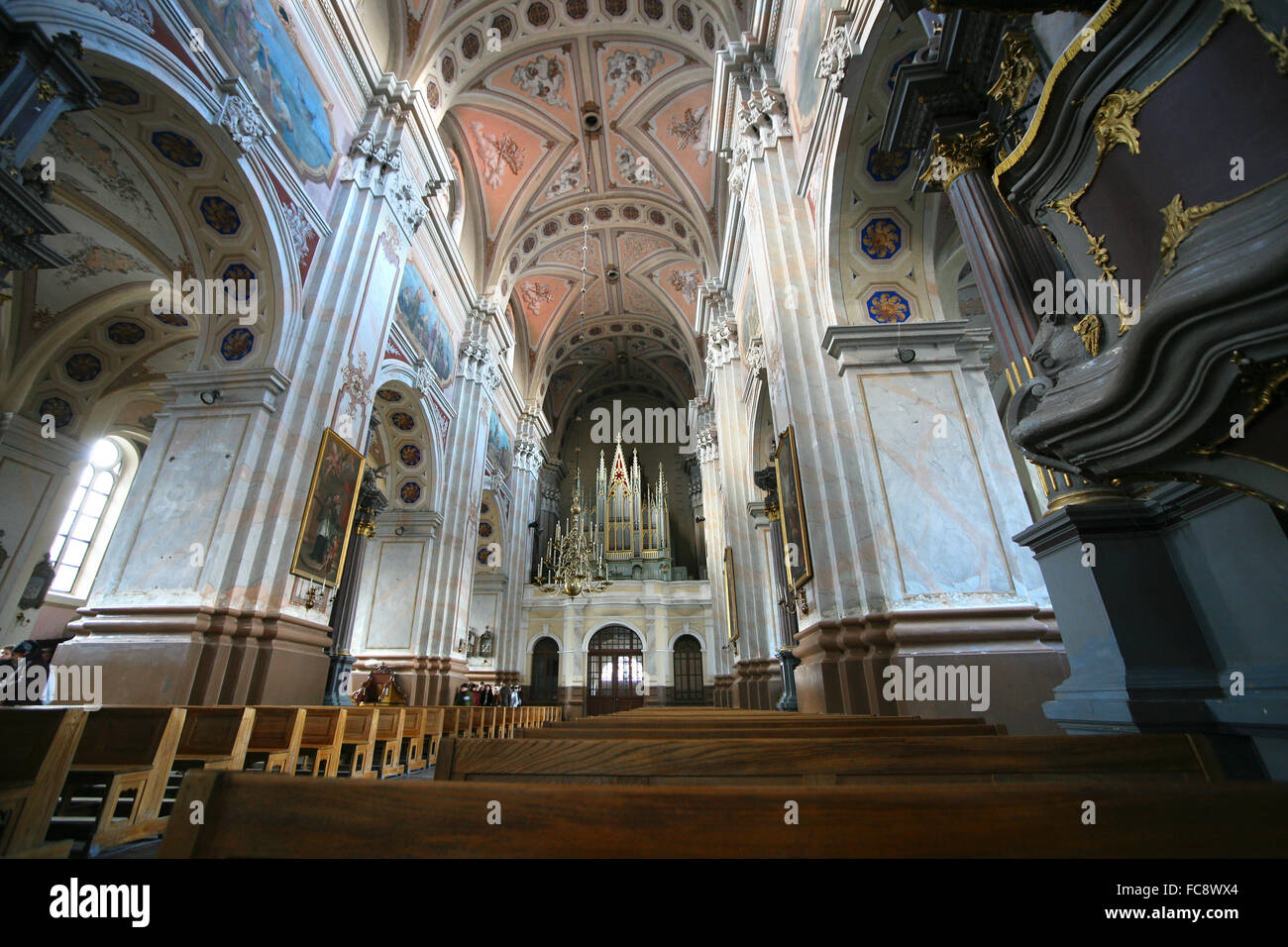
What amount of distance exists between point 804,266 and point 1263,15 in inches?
199

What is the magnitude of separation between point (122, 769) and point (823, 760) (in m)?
3.24

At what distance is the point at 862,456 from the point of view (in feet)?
16.8

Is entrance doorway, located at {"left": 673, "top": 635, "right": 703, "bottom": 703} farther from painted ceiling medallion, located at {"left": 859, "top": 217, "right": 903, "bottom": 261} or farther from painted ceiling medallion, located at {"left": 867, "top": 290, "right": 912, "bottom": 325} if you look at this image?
painted ceiling medallion, located at {"left": 859, "top": 217, "right": 903, "bottom": 261}

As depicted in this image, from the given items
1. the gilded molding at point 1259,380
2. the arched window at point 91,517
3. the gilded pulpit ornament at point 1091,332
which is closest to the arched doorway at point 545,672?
the arched window at point 91,517

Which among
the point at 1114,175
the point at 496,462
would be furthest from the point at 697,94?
the point at 1114,175

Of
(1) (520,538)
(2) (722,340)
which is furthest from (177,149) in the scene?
(1) (520,538)

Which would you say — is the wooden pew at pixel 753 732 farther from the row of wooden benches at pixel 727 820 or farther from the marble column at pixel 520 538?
the marble column at pixel 520 538

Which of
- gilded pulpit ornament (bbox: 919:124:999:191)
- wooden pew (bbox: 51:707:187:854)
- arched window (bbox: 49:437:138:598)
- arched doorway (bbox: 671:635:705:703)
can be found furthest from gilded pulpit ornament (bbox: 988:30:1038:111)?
arched doorway (bbox: 671:635:705:703)

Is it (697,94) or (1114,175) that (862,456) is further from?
(697,94)

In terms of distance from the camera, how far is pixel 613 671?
17.5 metres

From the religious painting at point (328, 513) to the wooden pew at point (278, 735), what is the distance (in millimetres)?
2803

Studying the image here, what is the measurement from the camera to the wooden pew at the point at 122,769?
229 cm

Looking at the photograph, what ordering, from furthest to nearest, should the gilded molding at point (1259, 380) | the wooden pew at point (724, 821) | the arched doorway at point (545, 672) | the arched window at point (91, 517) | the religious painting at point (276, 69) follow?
the arched doorway at point (545, 672) < the arched window at point (91, 517) < the religious painting at point (276, 69) < the gilded molding at point (1259, 380) < the wooden pew at point (724, 821)
